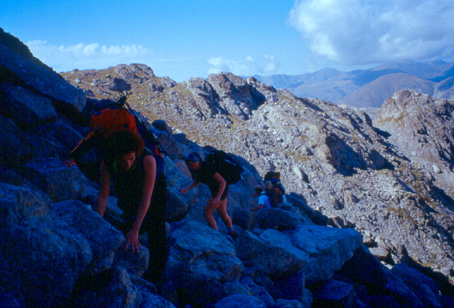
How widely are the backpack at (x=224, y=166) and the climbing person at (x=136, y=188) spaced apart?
3202 millimetres

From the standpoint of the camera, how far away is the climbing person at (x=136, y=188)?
3.79m

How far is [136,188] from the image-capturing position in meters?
4.55

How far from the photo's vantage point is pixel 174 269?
5371 millimetres

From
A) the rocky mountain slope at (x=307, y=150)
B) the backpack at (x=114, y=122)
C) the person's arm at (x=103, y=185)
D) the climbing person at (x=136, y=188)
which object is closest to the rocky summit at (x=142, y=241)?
the climbing person at (x=136, y=188)

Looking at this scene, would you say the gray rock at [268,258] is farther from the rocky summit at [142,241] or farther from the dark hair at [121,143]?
the dark hair at [121,143]

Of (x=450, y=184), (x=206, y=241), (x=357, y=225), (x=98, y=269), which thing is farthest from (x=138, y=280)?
(x=450, y=184)

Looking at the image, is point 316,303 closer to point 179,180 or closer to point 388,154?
point 179,180

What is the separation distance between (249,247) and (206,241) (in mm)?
1736

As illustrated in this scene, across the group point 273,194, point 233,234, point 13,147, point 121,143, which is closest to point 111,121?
point 121,143

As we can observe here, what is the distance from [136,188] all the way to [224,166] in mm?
3905

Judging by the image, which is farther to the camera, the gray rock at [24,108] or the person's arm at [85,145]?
the gray rock at [24,108]

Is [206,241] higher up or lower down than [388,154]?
lower down

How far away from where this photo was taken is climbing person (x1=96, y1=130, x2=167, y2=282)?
12.4 feet

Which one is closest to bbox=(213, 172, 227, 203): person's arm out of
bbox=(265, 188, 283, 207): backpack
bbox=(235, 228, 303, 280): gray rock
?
bbox=(235, 228, 303, 280): gray rock
